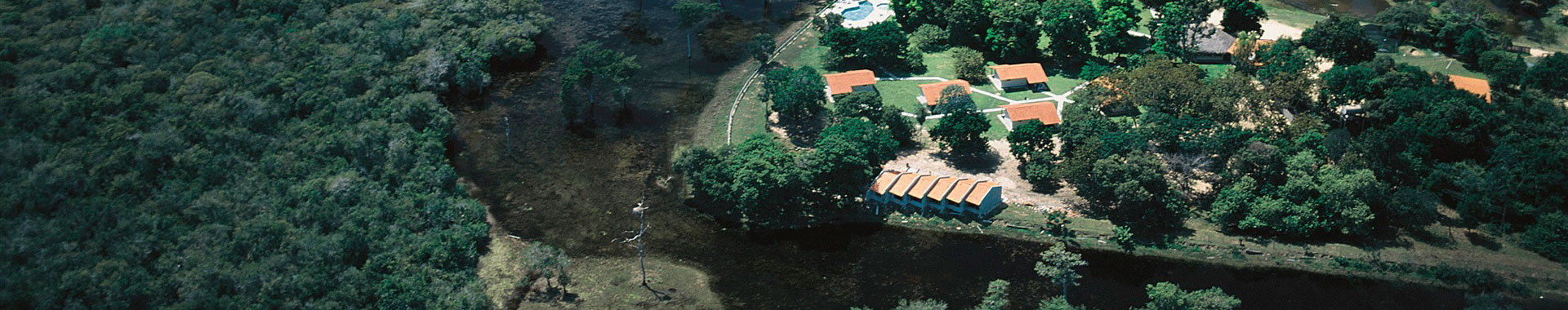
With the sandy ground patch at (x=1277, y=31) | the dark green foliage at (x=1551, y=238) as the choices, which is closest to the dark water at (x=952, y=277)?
the dark green foliage at (x=1551, y=238)

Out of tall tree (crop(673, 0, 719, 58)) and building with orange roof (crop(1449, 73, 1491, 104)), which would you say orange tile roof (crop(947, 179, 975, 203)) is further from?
tall tree (crop(673, 0, 719, 58))

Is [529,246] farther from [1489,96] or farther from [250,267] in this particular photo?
[1489,96]

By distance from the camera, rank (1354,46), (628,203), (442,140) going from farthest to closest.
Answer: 1. (1354,46)
2. (442,140)
3. (628,203)

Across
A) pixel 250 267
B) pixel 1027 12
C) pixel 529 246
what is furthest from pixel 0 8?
pixel 1027 12

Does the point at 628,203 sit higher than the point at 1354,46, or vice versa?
the point at 1354,46

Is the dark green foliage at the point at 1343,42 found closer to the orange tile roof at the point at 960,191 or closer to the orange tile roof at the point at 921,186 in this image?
the orange tile roof at the point at 960,191

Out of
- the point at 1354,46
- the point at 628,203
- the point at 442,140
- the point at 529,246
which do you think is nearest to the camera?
the point at 529,246
